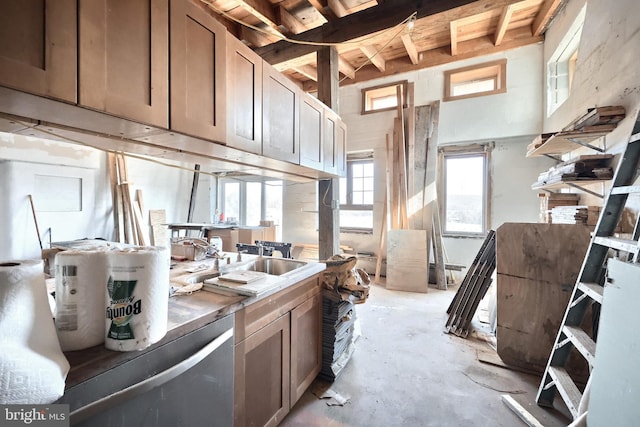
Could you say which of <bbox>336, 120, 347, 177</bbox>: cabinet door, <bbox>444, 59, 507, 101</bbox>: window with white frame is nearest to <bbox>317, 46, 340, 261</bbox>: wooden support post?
<bbox>336, 120, 347, 177</bbox>: cabinet door

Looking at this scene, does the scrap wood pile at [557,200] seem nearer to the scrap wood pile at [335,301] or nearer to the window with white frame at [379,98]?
the scrap wood pile at [335,301]

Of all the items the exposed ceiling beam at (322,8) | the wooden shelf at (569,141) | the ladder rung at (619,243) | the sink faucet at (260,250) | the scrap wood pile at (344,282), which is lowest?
the scrap wood pile at (344,282)

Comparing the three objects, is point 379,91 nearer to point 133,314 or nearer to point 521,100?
point 521,100

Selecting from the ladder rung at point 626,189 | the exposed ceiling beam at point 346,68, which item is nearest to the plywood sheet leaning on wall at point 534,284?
the ladder rung at point 626,189

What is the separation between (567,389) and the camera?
1567 millimetres

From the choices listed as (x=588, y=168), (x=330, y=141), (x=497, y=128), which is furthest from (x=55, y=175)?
(x=497, y=128)

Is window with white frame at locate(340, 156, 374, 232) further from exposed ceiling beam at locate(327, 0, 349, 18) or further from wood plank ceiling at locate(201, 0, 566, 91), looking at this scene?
exposed ceiling beam at locate(327, 0, 349, 18)

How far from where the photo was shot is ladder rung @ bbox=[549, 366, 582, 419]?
1466 mm

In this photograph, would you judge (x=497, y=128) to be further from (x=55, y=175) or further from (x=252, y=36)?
(x=55, y=175)

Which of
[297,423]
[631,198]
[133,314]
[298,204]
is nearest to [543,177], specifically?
[631,198]

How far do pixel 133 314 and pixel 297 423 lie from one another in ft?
4.47

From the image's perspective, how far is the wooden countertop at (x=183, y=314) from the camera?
2.28 ft

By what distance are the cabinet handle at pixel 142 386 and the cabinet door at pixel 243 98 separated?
36.4 inches

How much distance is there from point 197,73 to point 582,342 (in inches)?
96.1
